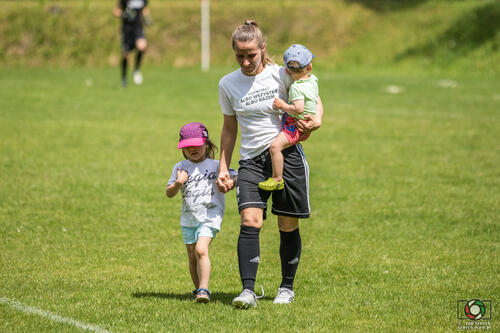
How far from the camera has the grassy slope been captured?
32.0m

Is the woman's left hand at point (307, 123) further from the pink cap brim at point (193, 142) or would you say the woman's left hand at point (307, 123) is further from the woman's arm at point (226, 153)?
the pink cap brim at point (193, 142)

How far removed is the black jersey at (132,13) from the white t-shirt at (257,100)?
1709cm

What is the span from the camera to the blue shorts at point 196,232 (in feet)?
18.1

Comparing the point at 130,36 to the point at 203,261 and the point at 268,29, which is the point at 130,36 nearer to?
the point at 268,29

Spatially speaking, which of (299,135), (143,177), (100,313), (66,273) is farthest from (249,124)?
(143,177)

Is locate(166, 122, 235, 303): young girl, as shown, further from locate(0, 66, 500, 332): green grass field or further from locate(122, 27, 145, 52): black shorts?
locate(122, 27, 145, 52): black shorts

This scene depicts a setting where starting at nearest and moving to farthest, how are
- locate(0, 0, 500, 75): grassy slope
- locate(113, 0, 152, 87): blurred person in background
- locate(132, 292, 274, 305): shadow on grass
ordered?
locate(132, 292, 274, 305): shadow on grass
locate(113, 0, 152, 87): blurred person in background
locate(0, 0, 500, 75): grassy slope

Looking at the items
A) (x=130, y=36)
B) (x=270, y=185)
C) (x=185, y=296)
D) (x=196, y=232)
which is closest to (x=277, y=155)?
(x=270, y=185)

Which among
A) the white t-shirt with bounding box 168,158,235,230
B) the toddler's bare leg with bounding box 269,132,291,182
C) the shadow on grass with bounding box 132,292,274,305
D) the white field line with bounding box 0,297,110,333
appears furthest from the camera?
the shadow on grass with bounding box 132,292,274,305

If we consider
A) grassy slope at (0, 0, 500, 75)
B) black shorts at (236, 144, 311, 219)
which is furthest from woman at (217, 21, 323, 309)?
grassy slope at (0, 0, 500, 75)

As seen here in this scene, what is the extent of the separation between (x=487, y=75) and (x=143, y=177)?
65.4ft

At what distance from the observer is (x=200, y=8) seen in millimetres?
36625

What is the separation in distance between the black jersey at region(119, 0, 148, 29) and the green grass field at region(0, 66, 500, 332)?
5359 mm

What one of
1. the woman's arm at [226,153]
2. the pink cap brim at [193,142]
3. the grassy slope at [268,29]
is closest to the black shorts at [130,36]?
the grassy slope at [268,29]
